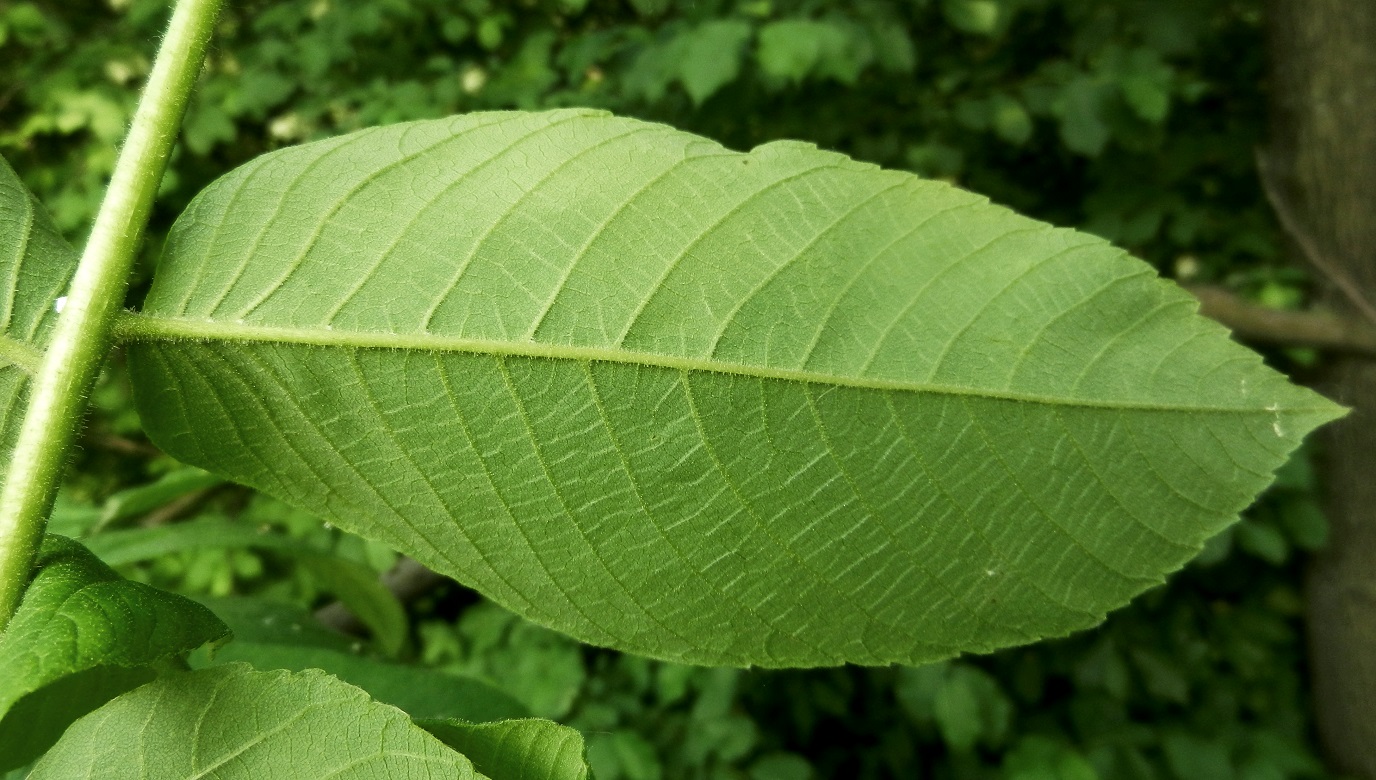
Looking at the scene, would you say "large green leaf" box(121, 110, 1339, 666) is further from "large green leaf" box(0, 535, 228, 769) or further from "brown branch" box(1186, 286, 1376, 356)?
"brown branch" box(1186, 286, 1376, 356)

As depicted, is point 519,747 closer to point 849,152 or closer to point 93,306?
point 93,306

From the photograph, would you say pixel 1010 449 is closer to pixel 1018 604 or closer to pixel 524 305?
pixel 1018 604

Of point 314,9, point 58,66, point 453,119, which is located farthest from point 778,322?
point 58,66

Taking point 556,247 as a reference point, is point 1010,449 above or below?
below

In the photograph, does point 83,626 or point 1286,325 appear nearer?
point 83,626

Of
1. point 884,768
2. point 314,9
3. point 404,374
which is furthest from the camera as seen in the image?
point 884,768

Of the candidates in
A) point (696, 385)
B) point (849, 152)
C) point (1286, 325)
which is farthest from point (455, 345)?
point (1286, 325)

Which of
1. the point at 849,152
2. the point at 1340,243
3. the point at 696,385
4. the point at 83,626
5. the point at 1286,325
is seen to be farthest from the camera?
the point at 1340,243
